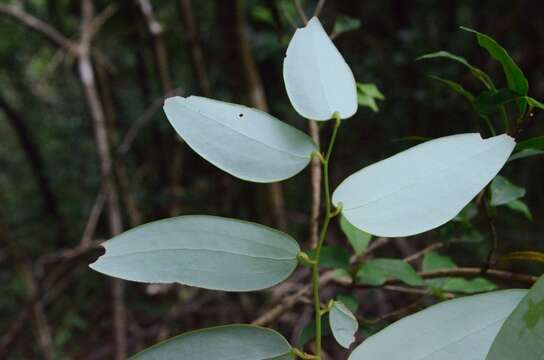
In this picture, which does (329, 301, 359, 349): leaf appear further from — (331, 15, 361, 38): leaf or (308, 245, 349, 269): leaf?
(331, 15, 361, 38): leaf

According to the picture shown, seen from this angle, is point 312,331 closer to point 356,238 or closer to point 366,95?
point 356,238

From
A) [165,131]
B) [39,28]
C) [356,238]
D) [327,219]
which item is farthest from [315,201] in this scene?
[165,131]

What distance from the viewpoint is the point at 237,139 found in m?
0.22

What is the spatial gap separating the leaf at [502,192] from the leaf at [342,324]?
14cm

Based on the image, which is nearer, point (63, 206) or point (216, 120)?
point (216, 120)

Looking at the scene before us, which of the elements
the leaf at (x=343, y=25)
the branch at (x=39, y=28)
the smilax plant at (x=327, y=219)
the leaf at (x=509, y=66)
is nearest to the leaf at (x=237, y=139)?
the smilax plant at (x=327, y=219)

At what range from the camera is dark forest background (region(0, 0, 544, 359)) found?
836 mm

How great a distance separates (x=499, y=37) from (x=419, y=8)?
0.96ft

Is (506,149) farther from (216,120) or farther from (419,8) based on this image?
(419,8)

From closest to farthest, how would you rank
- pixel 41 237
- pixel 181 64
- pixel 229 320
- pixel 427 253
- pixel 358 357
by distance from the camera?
1. pixel 358 357
2. pixel 427 253
3. pixel 229 320
4. pixel 181 64
5. pixel 41 237

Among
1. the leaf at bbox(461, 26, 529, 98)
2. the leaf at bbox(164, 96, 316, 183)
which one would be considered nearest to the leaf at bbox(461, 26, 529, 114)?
the leaf at bbox(461, 26, 529, 98)

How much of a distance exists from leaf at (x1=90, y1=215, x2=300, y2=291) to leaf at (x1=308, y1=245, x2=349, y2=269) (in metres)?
0.10

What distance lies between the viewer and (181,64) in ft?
5.57

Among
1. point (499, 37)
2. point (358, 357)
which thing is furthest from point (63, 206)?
point (358, 357)
